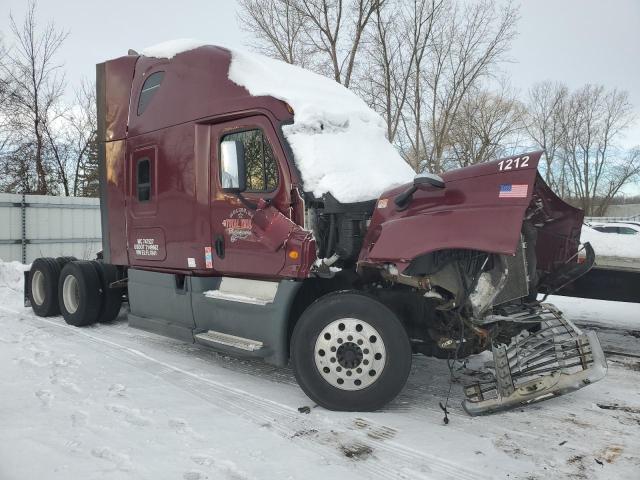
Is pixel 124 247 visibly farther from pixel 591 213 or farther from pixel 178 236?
pixel 591 213

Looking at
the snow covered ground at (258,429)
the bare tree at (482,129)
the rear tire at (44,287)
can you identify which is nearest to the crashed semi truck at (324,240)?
the snow covered ground at (258,429)

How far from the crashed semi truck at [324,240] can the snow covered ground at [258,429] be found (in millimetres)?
333

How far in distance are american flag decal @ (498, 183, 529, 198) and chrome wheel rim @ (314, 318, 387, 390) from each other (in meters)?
1.41

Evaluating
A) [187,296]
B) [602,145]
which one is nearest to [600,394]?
[187,296]

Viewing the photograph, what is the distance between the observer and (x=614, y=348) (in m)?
6.30

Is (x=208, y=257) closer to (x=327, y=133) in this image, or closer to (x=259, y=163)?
(x=259, y=163)

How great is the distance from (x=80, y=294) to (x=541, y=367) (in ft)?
19.4

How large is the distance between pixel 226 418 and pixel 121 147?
12.4 ft

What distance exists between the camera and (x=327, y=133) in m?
4.66

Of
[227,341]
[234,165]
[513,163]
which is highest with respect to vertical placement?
[234,165]

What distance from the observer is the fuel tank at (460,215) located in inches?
133

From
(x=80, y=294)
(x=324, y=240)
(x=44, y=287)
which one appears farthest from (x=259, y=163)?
(x=44, y=287)

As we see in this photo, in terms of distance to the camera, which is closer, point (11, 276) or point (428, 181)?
point (428, 181)

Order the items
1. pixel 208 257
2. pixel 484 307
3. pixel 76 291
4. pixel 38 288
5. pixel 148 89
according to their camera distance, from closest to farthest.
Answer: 1. pixel 484 307
2. pixel 208 257
3. pixel 148 89
4. pixel 76 291
5. pixel 38 288
